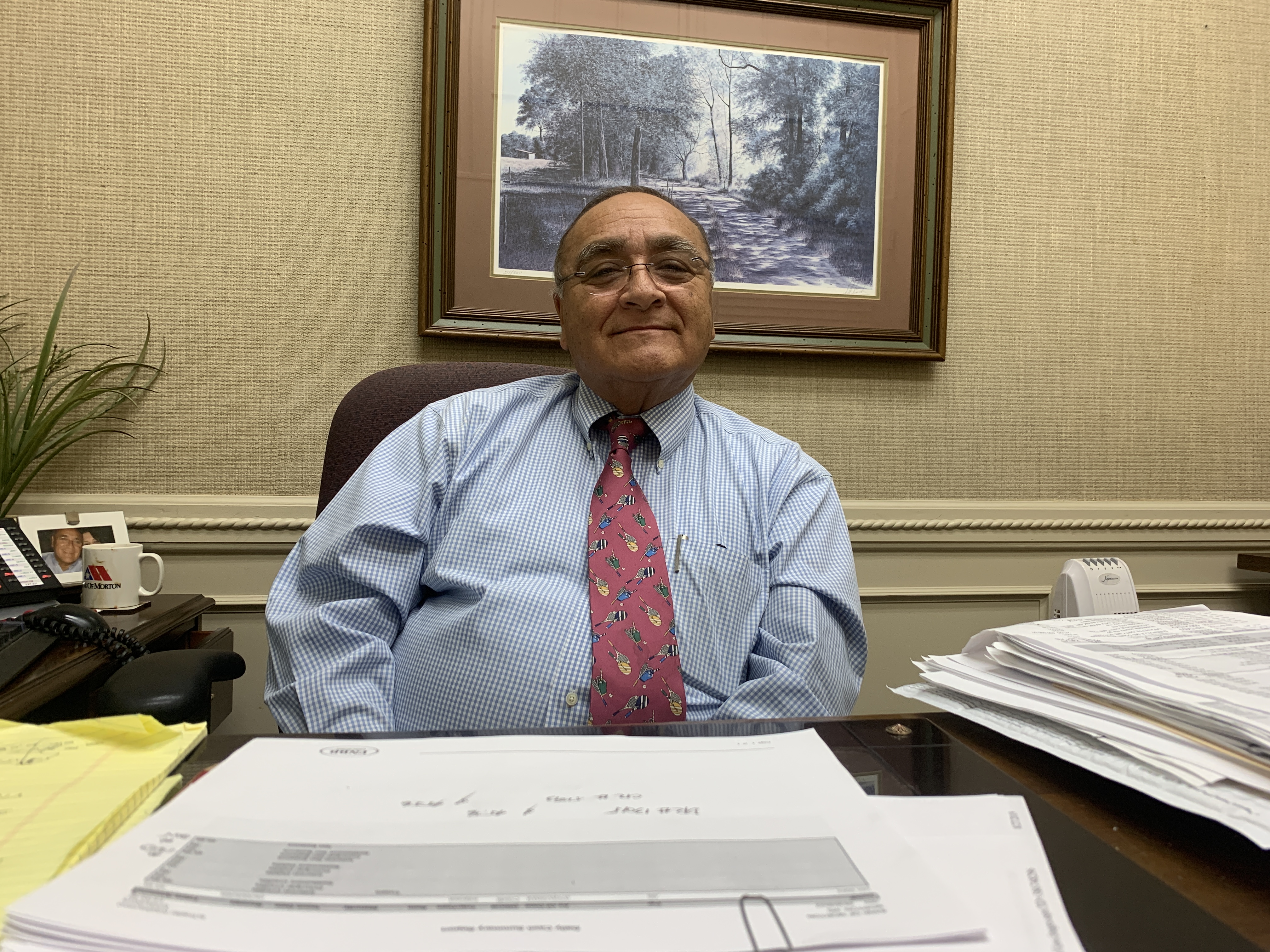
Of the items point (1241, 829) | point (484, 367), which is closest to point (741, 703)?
point (1241, 829)

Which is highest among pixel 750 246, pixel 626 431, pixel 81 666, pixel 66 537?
pixel 750 246

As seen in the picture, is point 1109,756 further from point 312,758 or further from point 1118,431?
point 1118,431

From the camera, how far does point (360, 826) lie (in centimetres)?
38

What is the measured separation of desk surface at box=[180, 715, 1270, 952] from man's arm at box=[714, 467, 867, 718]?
1.21ft

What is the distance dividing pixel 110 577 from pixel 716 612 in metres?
1.05

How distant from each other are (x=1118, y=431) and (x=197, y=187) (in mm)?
2264

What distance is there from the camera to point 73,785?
43cm

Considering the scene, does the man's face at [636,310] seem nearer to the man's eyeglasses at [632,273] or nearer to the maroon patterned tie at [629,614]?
the man's eyeglasses at [632,273]

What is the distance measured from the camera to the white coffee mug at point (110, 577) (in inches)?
54.0

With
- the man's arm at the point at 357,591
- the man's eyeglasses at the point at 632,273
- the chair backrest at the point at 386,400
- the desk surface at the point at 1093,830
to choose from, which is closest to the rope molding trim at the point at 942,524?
the chair backrest at the point at 386,400

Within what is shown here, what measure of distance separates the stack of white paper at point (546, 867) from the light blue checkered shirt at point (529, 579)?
0.54 metres

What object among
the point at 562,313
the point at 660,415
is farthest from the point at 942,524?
the point at 562,313

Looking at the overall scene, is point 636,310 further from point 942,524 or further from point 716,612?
point 942,524

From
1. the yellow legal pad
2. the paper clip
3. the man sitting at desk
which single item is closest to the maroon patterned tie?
the man sitting at desk
